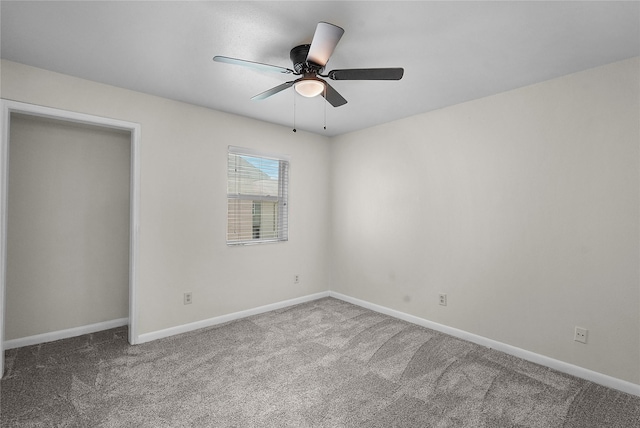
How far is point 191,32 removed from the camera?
6.44ft

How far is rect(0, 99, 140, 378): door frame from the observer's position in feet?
7.61

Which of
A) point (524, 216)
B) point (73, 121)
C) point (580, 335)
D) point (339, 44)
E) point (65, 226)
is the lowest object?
point (580, 335)

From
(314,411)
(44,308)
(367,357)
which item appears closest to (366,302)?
(367,357)

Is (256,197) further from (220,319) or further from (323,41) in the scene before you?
(323,41)

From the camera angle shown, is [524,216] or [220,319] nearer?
[524,216]

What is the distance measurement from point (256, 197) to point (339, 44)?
2242mm

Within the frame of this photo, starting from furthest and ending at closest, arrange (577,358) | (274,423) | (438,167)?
1. (438,167)
2. (577,358)
3. (274,423)

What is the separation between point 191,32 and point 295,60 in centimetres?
67

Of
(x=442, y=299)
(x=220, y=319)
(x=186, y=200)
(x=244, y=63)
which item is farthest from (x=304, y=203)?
(x=244, y=63)

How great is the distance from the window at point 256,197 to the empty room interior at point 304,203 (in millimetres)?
29

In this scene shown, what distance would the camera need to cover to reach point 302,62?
2.10 metres

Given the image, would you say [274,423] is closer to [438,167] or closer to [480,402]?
[480,402]

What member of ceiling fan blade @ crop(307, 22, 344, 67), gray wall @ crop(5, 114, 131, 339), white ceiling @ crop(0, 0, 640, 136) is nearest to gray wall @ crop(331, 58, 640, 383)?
white ceiling @ crop(0, 0, 640, 136)

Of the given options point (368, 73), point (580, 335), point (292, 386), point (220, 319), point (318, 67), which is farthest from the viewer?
point (220, 319)
